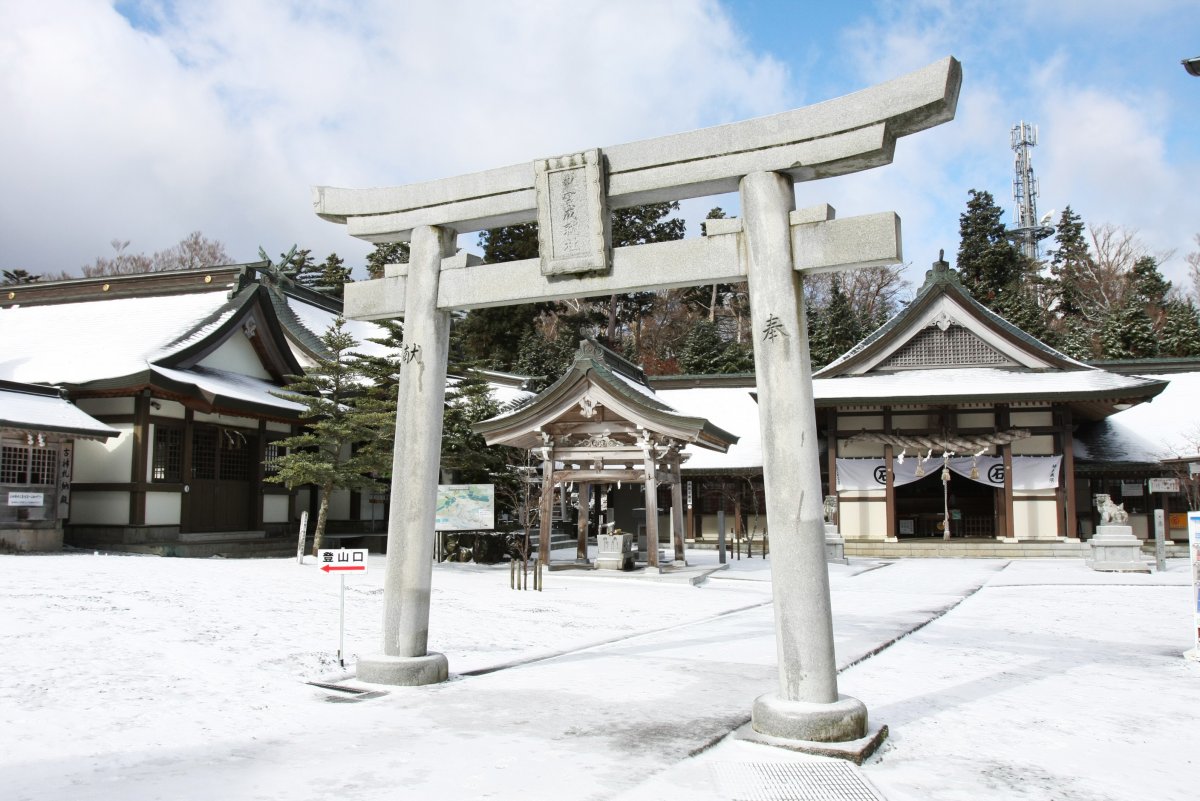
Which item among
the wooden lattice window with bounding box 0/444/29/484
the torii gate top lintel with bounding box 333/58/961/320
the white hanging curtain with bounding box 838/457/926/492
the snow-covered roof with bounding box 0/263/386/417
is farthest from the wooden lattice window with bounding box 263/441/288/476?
the white hanging curtain with bounding box 838/457/926/492

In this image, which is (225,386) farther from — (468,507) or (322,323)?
(322,323)

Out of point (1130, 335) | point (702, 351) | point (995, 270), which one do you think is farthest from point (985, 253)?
point (702, 351)

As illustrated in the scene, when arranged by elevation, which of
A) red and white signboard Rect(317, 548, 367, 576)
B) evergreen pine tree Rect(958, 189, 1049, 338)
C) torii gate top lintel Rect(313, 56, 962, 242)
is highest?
evergreen pine tree Rect(958, 189, 1049, 338)

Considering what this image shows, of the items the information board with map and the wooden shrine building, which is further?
the information board with map

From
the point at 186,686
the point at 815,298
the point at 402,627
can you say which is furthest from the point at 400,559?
the point at 815,298

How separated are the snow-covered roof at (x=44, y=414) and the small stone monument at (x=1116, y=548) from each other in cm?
2105

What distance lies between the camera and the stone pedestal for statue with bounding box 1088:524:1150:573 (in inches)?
747

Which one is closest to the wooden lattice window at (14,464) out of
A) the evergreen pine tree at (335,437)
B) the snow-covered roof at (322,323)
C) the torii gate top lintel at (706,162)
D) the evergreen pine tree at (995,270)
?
the evergreen pine tree at (335,437)

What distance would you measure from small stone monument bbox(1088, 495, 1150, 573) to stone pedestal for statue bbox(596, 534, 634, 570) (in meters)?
10.6

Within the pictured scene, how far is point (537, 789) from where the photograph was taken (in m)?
4.46

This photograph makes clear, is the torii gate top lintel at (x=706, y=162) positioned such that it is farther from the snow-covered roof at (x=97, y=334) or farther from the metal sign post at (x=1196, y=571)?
the snow-covered roof at (x=97, y=334)

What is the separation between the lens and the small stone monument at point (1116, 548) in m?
19.0

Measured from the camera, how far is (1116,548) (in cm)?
1917

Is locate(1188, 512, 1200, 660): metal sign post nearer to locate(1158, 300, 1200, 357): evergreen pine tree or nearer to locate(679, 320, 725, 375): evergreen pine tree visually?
locate(679, 320, 725, 375): evergreen pine tree
